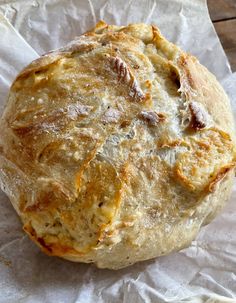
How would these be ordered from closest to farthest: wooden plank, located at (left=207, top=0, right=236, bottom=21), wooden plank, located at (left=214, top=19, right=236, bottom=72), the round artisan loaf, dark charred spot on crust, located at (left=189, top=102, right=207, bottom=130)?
the round artisan loaf, dark charred spot on crust, located at (left=189, top=102, right=207, bottom=130), wooden plank, located at (left=214, top=19, right=236, bottom=72), wooden plank, located at (left=207, top=0, right=236, bottom=21)

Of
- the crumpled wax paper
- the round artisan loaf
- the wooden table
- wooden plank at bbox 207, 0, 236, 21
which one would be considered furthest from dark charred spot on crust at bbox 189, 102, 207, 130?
wooden plank at bbox 207, 0, 236, 21

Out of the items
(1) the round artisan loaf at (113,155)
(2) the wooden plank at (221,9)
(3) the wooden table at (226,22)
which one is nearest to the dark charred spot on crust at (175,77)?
(1) the round artisan loaf at (113,155)

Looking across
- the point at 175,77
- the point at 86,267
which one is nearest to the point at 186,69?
the point at 175,77

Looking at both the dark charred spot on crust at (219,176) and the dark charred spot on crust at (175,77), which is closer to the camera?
the dark charred spot on crust at (219,176)

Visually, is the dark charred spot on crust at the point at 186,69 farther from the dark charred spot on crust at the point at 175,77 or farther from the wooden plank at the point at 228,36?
the wooden plank at the point at 228,36

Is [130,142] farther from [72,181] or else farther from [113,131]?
[72,181]

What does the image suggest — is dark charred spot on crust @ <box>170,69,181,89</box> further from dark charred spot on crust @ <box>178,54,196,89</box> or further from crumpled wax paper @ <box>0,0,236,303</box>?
crumpled wax paper @ <box>0,0,236,303</box>

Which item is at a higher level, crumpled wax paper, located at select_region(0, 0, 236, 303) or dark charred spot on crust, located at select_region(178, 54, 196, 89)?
dark charred spot on crust, located at select_region(178, 54, 196, 89)

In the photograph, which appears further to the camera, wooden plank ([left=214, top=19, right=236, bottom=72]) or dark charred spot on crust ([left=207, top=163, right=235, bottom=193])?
wooden plank ([left=214, top=19, right=236, bottom=72])

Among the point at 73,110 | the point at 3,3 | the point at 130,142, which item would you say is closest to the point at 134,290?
the point at 130,142

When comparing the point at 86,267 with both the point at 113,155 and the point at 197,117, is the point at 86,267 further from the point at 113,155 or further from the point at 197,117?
the point at 197,117
